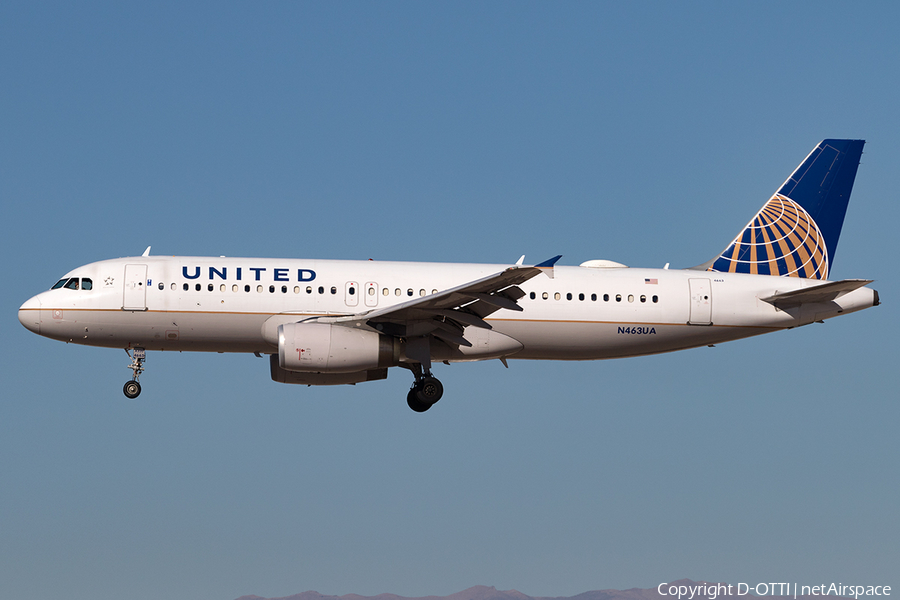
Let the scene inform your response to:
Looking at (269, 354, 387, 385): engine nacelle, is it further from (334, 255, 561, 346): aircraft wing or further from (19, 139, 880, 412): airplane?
(334, 255, 561, 346): aircraft wing

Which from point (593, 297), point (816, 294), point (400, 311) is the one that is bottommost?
point (400, 311)

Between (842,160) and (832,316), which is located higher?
(842,160)

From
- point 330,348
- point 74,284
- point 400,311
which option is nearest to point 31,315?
point 74,284

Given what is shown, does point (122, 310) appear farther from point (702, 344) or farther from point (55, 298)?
point (702, 344)

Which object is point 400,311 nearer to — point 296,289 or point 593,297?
point 296,289

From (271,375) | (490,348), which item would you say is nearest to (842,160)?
(490,348)

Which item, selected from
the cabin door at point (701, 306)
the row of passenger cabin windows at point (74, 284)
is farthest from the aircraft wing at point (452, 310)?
the row of passenger cabin windows at point (74, 284)

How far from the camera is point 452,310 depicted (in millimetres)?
29016

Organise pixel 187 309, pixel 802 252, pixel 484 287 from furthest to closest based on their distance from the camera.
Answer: pixel 802 252, pixel 187 309, pixel 484 287

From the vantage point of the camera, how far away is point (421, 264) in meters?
31.8

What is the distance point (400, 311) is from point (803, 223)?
1512 cm

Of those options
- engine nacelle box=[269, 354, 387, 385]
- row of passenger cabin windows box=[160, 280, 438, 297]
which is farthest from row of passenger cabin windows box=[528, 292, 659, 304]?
engine nacelle box=[269, 354, 387, 385]

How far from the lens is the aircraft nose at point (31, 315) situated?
30125mm

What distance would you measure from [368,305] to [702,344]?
1025cm
